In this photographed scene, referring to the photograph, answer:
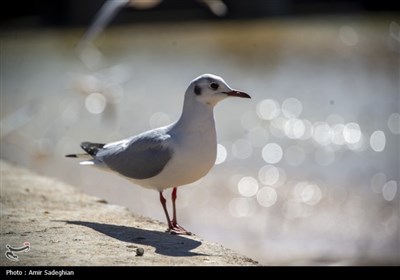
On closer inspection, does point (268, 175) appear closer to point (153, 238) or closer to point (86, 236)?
point (153, 238)

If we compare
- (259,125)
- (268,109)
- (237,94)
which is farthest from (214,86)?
(268,109)

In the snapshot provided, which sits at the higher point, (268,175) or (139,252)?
(268,175)

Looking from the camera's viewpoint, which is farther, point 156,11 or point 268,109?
point 156,11

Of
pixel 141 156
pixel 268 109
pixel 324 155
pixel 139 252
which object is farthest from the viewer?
pixel 268 109

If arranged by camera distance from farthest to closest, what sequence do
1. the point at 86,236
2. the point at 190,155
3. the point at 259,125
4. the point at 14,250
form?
the point at 259,125 → the point at 190,155 → the point at 86,236 → the point at 14,250

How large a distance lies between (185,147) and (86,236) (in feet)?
2.64

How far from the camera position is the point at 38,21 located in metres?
24.6

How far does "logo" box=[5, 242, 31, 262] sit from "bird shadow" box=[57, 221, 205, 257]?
548mm

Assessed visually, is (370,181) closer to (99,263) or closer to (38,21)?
(99,263)

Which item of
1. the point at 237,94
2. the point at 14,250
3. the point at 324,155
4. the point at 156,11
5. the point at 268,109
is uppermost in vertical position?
the point at 156,11

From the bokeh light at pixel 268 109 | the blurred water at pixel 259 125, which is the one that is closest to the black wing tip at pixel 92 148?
the blurred water at pixel 259 125

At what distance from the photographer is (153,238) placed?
4742mm

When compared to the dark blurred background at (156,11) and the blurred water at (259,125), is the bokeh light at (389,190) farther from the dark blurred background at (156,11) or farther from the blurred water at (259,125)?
the dark blurred background at (156,11)

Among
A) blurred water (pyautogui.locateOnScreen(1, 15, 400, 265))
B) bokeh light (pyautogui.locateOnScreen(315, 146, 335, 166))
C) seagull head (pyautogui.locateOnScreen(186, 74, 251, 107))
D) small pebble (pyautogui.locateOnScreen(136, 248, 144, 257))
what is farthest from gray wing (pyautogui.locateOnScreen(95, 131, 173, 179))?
bokeh light (pyautogui.locateOnScreen(315, 146, 335, 166))
